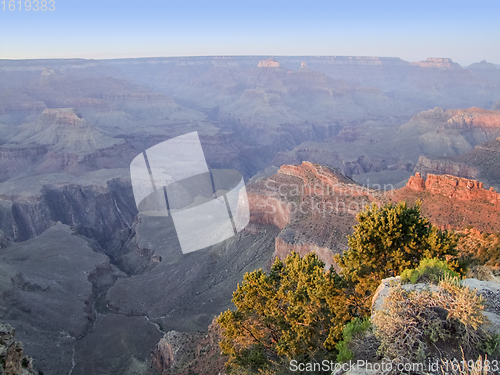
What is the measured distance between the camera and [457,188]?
3656cm

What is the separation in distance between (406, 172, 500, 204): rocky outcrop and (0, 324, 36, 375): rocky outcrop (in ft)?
115

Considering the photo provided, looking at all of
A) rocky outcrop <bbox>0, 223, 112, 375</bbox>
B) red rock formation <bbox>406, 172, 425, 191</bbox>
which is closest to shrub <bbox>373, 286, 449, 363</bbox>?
red rock formation <bbox>406, 172, 425, 191</bbox>

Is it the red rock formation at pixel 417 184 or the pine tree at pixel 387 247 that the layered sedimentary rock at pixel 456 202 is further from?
the pine tree at pixel 387 247

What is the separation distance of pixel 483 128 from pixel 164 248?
120767 mm

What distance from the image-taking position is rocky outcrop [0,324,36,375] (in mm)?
15219

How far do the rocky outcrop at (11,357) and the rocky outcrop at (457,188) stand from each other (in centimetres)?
3495

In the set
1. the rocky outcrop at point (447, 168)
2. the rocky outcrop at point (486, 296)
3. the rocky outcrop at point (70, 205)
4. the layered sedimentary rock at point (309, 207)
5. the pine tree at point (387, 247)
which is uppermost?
the rocky outcrop at point (486, 296)

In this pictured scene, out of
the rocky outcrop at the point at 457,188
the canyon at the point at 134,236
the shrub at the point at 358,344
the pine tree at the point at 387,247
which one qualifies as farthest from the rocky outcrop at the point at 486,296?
the rocky outcrop at the point at 457,188

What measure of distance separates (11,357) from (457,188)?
3607 centimetres

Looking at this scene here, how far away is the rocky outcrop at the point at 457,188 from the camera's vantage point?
116 ft

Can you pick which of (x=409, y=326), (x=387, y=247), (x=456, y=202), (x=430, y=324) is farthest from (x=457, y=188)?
(x=409, y=326)

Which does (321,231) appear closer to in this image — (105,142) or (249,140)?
(105,142)

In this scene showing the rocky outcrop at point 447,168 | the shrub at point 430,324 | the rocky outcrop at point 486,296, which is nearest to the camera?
the shrub at point 430,324

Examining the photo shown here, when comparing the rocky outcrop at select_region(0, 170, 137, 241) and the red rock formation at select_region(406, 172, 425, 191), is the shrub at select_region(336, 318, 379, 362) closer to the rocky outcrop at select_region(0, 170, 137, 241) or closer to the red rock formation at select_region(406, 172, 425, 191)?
the red rock formation at select_region(406, 172, 425, 191)
